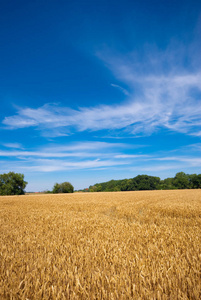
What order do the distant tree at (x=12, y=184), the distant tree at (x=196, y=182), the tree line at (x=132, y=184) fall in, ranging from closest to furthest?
the distant tree at (x=12, y=184), the tree line at (x=132, y=184), the distant tree at (x=196, y=182)

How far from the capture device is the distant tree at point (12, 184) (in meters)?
74.4

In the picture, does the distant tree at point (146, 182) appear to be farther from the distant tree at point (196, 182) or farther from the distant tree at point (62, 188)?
A: the distant tree at point (62, 188)

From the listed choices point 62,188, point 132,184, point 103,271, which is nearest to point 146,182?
point 132,184

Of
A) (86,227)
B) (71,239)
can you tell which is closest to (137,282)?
(71,239)

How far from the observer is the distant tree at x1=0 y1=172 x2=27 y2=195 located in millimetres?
74356

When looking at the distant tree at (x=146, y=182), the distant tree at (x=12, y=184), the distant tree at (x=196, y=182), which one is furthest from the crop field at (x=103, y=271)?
the distant tree at (x=196, y=182)

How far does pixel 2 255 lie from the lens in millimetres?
2785

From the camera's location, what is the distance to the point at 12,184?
7644 cm

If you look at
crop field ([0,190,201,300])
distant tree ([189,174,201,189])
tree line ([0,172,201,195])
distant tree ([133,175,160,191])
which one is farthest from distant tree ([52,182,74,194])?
crop field ([0,190,201,300])

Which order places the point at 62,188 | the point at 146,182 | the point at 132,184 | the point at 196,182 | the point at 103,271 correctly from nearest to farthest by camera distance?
the point at 103,271, the point at 62,188, the point at 196,182, the point at 146,182, the point at 132,184

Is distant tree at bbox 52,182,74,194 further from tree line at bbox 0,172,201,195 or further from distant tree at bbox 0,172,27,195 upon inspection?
distant tree at bbox 0,172,27,195

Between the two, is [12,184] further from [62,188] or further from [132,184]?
[132,184]

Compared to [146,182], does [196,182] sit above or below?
below

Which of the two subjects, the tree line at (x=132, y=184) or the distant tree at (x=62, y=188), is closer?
the tree line at (x=132, y=184)
